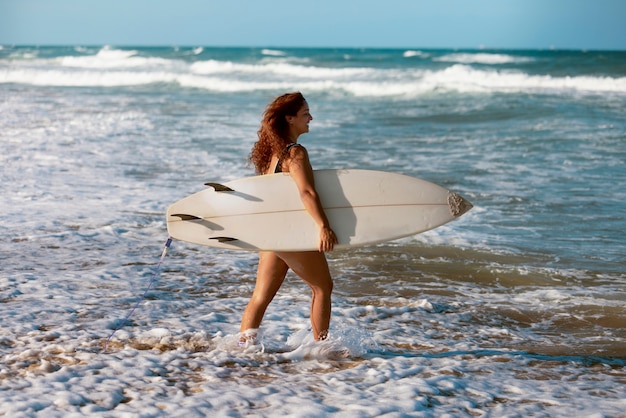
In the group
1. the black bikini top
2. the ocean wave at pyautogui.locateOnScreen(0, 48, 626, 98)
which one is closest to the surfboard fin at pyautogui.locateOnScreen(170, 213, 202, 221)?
the black bikini top

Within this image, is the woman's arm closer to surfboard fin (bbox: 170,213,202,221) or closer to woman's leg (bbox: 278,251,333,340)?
woman's leg (bbox: 278,251,333,340)

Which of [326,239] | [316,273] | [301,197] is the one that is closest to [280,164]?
[301,197]

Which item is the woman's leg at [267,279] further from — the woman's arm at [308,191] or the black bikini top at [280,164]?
the black bikini top at [280,164]

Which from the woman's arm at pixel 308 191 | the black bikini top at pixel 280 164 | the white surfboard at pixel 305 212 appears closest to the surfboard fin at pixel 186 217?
the white surfboard at pixel 305 212

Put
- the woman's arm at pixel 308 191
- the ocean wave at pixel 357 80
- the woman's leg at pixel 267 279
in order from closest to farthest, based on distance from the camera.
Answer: the woman's arm at pixel 308 191, the woman's leg at pixel 267 279, the ocean wave at pixel 357 80

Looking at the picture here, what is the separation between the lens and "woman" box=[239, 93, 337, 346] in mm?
3908

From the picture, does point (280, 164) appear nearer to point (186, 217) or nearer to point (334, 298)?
point (186, 217)

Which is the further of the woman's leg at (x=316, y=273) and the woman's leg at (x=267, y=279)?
the woman's leg at (x=267, y=279)

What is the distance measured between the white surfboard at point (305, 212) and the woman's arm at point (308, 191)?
78 mm

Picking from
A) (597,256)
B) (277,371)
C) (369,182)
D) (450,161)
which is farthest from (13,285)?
(450,161)

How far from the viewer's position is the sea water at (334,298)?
12.3ft

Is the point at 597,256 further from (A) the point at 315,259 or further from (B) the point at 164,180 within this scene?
(B) the point at 164,180

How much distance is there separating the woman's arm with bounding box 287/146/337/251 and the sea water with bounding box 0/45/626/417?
63 centimetres

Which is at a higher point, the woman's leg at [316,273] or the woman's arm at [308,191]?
the woman's arm at [308,191]
